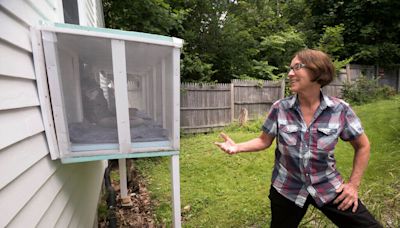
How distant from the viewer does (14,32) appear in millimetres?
1492

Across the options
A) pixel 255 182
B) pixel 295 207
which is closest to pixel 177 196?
pixel 295 207

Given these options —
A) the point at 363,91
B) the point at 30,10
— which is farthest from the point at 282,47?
the point at 30,10

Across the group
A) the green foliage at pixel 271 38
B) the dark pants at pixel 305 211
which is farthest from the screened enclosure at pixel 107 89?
the green foliage at pixel 271 38

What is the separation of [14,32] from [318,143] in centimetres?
202

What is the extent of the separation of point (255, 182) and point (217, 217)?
139cm

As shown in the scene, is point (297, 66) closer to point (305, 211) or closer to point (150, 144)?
point (305, 211)

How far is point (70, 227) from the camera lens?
2.34m

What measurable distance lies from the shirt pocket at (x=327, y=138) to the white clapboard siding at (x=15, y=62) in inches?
76.3

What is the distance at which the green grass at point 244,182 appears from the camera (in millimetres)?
3619

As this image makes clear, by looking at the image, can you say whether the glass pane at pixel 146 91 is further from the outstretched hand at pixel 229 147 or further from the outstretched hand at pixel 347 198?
the outstretched hand at pixel 347 198

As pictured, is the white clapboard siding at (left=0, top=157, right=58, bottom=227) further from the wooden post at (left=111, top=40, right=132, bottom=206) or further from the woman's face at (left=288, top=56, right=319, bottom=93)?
the woman's face at (left=288, top=56, right=319, bottom=93)

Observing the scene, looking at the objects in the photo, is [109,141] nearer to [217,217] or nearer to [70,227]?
[70,227]

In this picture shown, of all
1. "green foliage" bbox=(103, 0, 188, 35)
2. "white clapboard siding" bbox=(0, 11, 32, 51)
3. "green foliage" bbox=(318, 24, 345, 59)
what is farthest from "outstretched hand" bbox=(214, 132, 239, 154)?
"green foliage" bbox=(318, 24, 345, 59)

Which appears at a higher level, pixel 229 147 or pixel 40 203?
pixel 229 147
